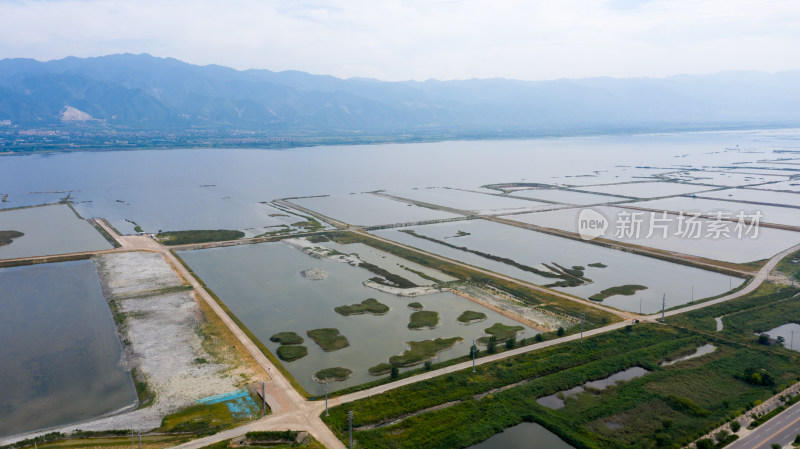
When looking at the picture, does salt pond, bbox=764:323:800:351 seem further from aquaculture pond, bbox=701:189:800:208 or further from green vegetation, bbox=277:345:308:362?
aquaculture pond, bbox=701:189:800:208

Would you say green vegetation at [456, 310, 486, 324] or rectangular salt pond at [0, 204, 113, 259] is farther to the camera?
rectangular salt pond at [0, 204, 113, 259]

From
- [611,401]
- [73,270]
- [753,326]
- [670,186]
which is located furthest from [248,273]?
[670,186]

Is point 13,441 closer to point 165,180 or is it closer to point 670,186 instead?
point 165,180

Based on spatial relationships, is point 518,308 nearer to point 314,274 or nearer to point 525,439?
point 525,439

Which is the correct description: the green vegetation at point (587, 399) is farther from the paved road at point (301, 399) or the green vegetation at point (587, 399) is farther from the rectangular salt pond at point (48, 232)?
the rectangular salt pond at point (48, 232)

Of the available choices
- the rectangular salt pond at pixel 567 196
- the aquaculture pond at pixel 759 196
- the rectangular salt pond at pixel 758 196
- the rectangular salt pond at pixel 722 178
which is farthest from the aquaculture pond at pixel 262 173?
the aquaculture pond at pixel 759 196

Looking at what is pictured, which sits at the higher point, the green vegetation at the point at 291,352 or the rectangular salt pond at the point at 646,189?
the rectangular salt pond at the point at 646,189

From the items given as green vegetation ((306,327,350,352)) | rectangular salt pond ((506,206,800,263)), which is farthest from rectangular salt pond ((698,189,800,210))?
green vegetation ((306,327,350,352))
